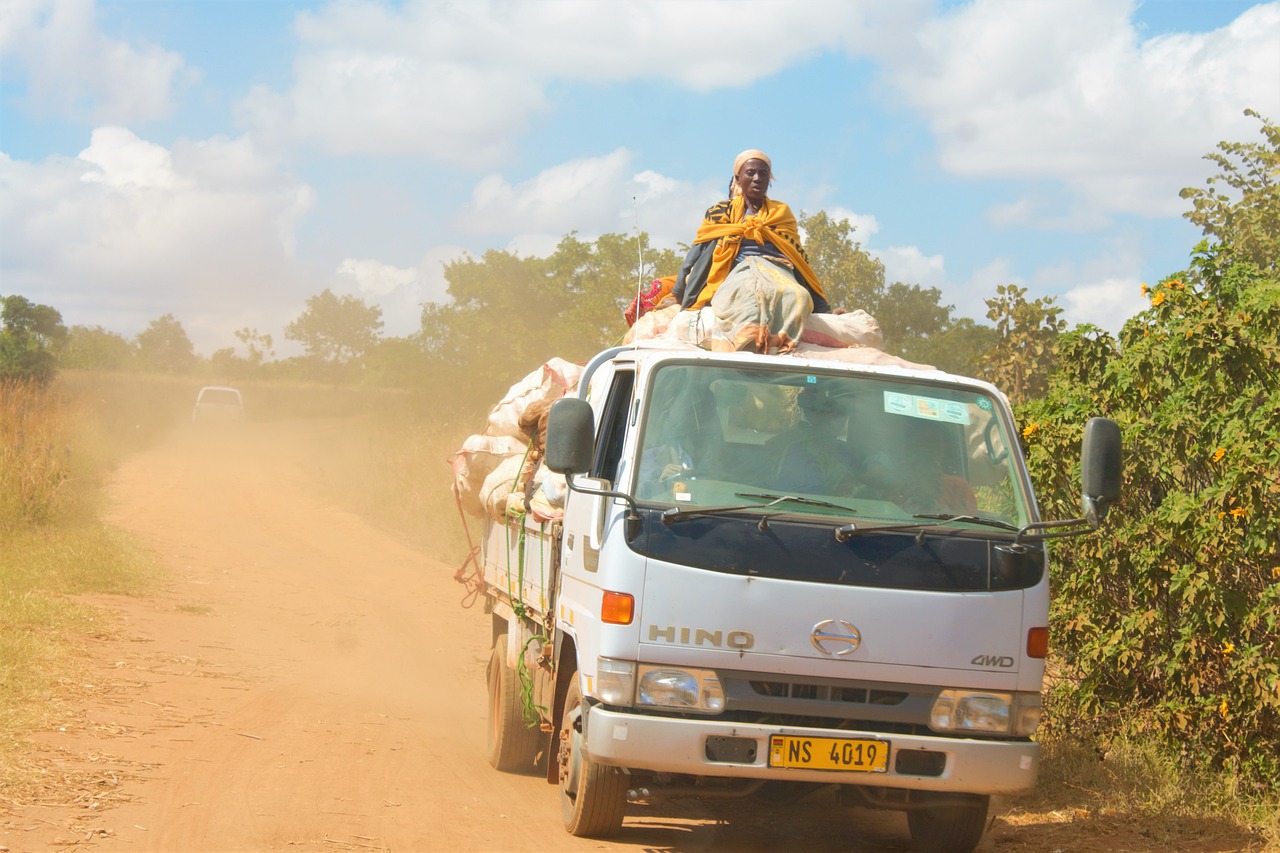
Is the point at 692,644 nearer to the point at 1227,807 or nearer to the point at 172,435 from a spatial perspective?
the point at 1227,807

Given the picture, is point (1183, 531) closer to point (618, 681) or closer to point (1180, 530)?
point (1180, 530)

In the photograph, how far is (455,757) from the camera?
7332mm

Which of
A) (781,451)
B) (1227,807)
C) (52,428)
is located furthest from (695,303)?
(52,428)

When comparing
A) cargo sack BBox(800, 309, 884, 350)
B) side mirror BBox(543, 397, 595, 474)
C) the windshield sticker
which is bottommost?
side mirror BBox(543, 397, 595, 474)

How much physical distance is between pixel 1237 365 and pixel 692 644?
3.22 meters

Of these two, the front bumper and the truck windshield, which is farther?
the truck windshield

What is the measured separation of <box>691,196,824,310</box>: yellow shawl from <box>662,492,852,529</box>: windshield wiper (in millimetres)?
1962

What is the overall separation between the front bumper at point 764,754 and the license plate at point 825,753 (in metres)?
0.02

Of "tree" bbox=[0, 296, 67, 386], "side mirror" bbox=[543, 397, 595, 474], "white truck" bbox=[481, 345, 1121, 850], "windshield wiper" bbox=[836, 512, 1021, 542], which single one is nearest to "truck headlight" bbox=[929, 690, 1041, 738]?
"white truck" bbox=[481, 345, 1121, 850]

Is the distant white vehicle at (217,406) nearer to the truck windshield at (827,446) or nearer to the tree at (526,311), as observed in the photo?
the tree at (526,311)

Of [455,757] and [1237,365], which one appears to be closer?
[1237,365]

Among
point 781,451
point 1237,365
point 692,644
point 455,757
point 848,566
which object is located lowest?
point 455,757

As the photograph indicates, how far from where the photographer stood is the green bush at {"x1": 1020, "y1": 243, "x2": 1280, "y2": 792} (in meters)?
5.76

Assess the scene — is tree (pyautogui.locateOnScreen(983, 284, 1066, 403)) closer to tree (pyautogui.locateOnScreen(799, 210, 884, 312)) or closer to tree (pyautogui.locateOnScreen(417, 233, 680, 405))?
tree (pyautogui.locateOnScreen(799, 210, 884, 312))
